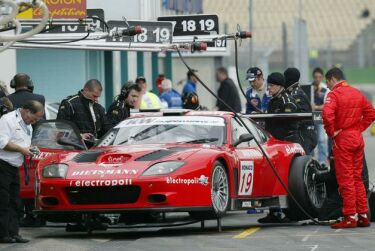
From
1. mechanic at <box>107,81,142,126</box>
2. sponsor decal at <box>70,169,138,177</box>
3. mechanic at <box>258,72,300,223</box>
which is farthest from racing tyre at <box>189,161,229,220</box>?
mechanic at <box>107,81,142,126</box>

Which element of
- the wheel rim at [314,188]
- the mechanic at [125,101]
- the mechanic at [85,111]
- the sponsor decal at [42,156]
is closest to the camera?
the sponsor decal at [42,156]

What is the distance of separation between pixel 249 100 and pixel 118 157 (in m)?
5.29

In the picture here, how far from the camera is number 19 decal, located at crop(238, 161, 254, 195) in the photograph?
541 inches

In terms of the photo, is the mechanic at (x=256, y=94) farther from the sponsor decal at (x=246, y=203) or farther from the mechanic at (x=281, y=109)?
the sponsor decal at (x=246, y=203)

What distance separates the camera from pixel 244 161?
13820 millimetres

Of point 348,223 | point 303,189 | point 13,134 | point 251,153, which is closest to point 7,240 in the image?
point 13,134

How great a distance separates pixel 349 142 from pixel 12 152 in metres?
3.61

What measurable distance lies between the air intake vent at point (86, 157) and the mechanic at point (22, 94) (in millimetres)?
1914

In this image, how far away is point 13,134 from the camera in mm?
12586

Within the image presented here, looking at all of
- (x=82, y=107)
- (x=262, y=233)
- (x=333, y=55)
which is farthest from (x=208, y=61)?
(x=333, y=55)

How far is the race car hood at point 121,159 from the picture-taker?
41.8ft

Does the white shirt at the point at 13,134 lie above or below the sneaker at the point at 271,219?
above

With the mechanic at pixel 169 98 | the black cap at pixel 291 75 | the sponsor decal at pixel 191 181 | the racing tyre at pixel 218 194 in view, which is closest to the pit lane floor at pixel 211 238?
the racing tyre at pixel 218 194

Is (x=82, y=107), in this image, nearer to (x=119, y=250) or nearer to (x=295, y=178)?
(x=295, y=178)
